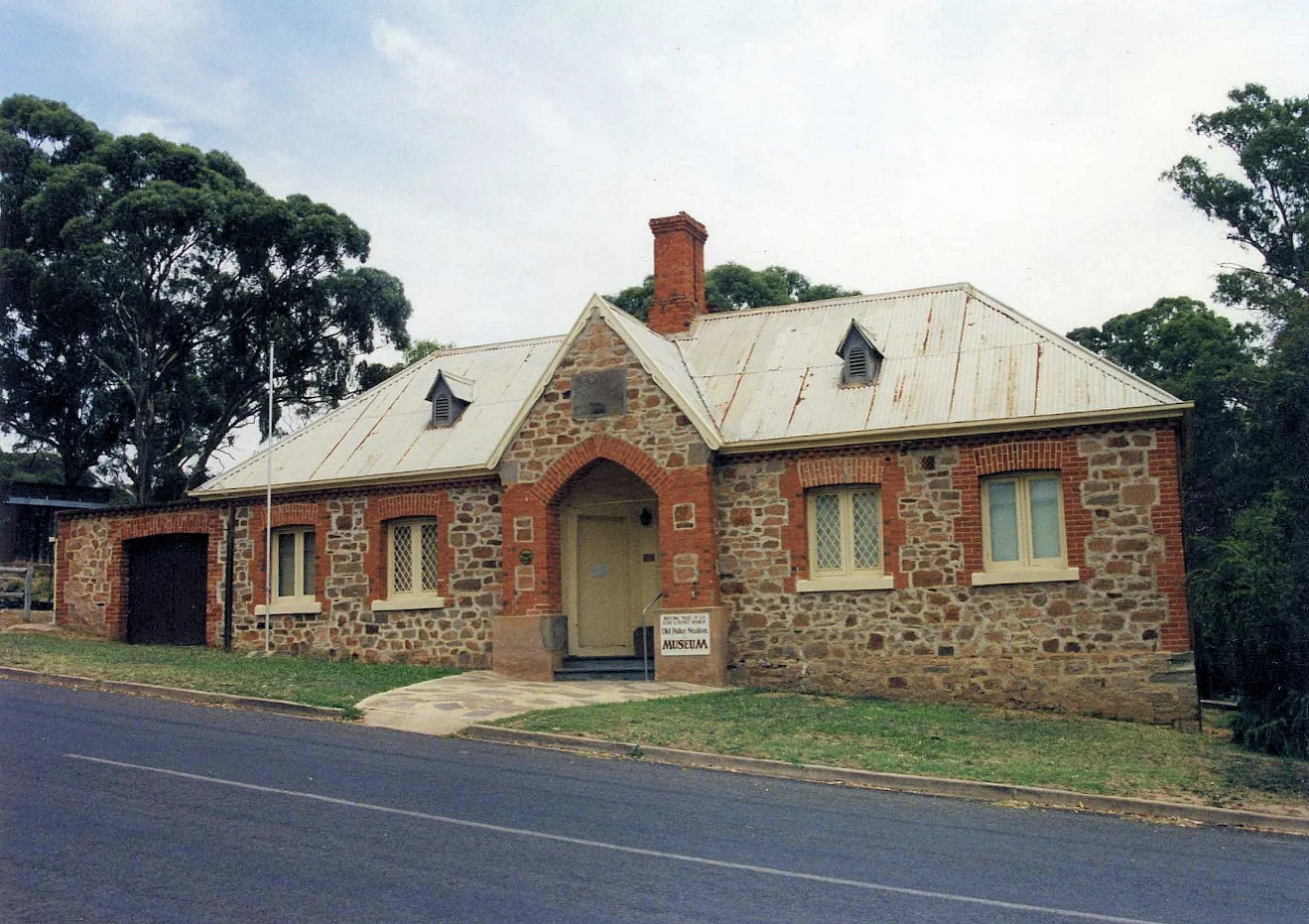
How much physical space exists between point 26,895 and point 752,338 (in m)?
16.2

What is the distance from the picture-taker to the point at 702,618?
58.4ft

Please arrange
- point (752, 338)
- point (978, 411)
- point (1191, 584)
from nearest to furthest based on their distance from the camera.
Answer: point (978, 411) < point (1191, 584) < point (752, 338)

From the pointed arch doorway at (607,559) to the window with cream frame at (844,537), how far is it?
3255 mm

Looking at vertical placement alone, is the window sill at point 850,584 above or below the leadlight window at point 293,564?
below

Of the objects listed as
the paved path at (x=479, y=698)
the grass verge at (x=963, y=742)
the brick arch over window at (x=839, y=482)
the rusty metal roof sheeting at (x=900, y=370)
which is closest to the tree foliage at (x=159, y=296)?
the rusty metal roof sheeting at (x=900, y=370)

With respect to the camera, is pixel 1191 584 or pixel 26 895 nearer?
pixel 26 895

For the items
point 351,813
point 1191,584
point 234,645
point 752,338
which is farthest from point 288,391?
point 351,813

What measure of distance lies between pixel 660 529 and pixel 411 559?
4.67 meters

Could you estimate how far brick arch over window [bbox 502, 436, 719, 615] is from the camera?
711 inches

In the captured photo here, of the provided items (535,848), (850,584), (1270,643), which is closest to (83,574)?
(850,584)

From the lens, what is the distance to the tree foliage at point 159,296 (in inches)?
1328

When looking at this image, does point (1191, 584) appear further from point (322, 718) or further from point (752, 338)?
point (322, 718)

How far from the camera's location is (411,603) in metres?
20.3

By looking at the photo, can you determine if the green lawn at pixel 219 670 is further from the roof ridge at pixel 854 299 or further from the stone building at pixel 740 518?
the roof ridge at pixel 854 299
